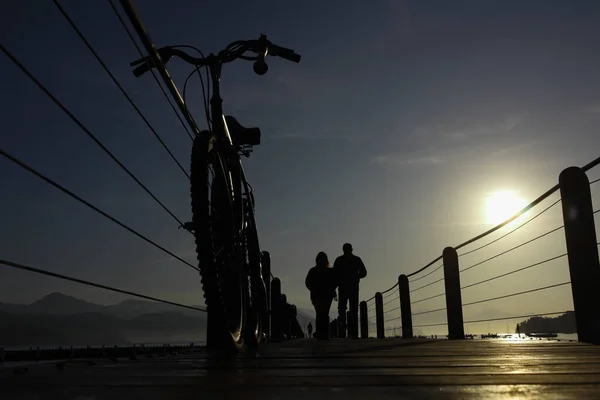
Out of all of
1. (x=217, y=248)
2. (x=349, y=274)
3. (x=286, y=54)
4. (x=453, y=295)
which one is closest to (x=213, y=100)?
(x=286, y=54)

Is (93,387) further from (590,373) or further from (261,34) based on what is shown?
(261,34)

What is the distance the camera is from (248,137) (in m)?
5.24

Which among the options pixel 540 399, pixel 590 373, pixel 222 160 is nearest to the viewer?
pixel 540 399

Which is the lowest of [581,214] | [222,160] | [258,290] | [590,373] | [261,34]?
[590,373]

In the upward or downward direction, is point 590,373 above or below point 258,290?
below

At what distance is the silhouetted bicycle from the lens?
3258 millimetres

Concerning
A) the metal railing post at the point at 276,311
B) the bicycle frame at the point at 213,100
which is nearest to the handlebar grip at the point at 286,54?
the bicycle frame at the point at 213,100

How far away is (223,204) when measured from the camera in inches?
A: 166

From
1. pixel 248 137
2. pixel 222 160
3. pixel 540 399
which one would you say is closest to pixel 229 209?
pixel 222 160

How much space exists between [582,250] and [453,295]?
3378mm

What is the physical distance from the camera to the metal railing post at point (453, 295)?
25.2 feet

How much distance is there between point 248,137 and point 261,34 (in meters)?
0.95

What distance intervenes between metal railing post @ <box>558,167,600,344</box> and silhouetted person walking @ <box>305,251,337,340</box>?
5.72m

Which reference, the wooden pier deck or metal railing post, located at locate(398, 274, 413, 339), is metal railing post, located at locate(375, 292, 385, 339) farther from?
the wooden pier deck
